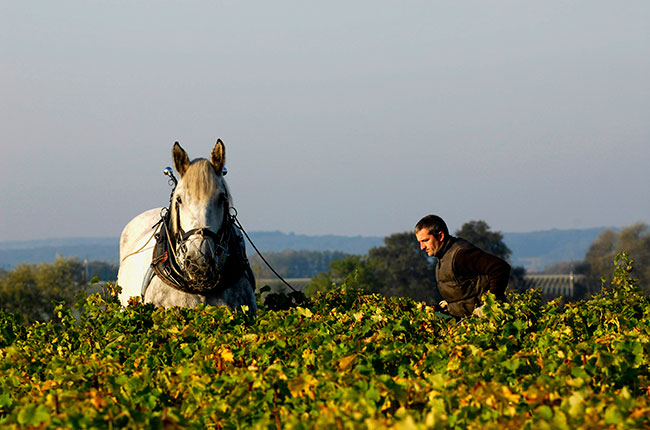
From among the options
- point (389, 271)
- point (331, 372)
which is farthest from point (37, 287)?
point (331, 372)

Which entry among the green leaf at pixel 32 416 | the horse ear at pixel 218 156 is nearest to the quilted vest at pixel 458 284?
the horse ear at pixel 218 156

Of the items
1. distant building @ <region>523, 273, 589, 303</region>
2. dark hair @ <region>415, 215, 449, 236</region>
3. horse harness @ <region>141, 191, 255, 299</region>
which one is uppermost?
dark hair @ <region>415, 215, 449, 236</region>

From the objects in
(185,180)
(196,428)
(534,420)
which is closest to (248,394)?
(196,428)

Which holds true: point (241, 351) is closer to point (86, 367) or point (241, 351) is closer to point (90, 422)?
point (86, 367)

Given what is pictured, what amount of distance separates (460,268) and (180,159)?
10.3 ft

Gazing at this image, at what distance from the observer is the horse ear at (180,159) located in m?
9.34

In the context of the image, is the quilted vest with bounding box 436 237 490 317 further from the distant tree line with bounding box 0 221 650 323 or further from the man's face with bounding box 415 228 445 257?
the distant tree line with bounding box 0 221 650 323

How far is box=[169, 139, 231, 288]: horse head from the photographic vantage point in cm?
875

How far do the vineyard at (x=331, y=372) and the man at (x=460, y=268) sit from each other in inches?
39.7

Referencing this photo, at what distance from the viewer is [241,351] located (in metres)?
5.43

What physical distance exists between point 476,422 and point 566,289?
137371 millimetres

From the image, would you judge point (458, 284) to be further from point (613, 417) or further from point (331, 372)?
point (613, 417)

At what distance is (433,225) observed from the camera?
339 inches

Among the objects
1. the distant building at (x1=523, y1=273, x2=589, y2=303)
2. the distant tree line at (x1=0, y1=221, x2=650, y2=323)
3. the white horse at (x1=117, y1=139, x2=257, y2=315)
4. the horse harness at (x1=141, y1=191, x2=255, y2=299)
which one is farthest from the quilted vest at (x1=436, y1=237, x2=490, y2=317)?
the distant building at (x1=523, y1=273, x2=589, y2=303)
